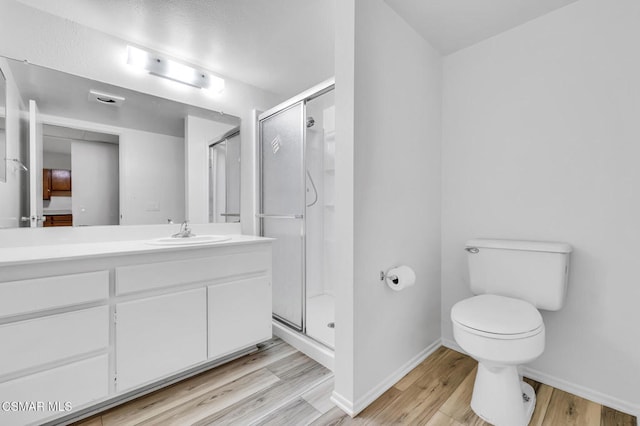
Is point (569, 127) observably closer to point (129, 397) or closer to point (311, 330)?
point (311, 330)

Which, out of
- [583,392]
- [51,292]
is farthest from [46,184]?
[583,392]

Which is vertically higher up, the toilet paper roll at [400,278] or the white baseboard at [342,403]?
the toilet paper roll at [400,278]

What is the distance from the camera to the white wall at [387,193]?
1.41m

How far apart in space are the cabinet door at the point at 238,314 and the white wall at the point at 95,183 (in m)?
0.86

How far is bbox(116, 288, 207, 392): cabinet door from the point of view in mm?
1403

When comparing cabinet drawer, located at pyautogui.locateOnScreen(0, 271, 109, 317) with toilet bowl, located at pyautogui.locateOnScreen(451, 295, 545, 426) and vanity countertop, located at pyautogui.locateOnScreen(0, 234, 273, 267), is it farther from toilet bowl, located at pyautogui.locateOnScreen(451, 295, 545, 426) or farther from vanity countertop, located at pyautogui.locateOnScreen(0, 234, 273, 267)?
toilet bowl, located at pyautogui.locateOnScreen(451, 295, 545, 426)

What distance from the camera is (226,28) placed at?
180cm

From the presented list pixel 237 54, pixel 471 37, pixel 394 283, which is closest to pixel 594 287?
pixel 394 283

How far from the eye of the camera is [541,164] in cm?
164

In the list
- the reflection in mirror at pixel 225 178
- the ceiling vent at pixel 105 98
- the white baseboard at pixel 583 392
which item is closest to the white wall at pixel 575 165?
the white baseboard at pixel 583 392

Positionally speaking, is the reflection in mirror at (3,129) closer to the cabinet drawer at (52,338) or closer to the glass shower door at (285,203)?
the cabinet drawer at (52,338)

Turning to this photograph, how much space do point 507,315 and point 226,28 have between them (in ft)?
7.54

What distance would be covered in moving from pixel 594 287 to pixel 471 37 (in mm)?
1640

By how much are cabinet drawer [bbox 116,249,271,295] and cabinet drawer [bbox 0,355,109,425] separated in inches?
13.9
